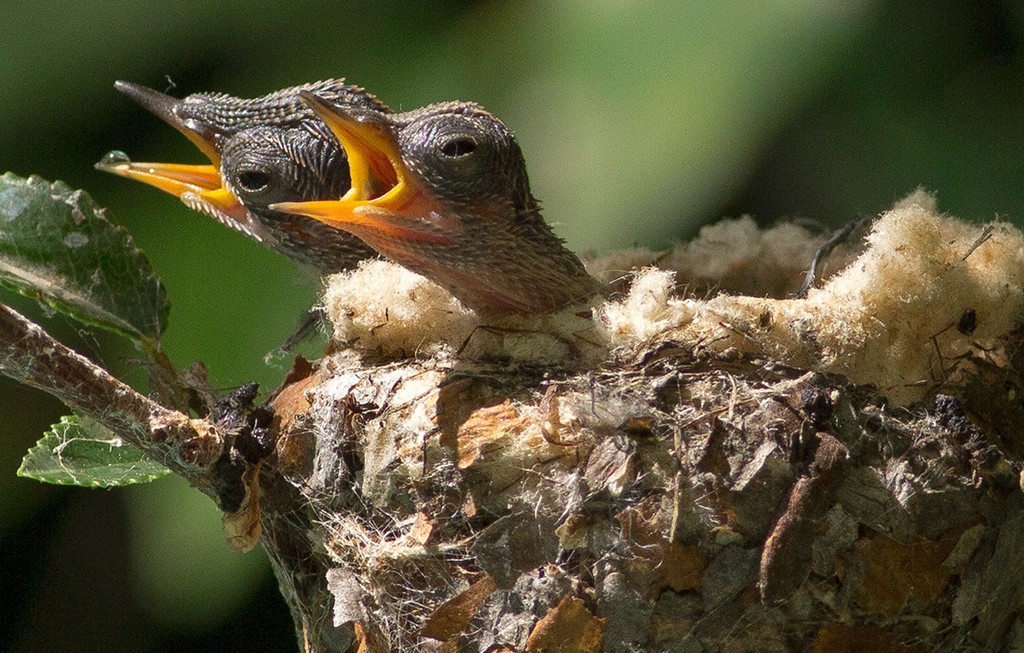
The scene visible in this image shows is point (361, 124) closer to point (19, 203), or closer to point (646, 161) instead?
point (19, 203)

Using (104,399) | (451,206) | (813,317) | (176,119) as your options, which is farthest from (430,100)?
(104,399)

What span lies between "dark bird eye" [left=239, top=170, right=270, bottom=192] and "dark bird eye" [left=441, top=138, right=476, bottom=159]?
11.3 inches

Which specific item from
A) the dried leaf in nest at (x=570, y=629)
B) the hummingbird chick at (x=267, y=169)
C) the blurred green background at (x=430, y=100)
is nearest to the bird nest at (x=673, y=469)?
the dried leaf in nest at (x=570, y=629)

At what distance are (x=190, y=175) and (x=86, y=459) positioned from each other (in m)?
0.40

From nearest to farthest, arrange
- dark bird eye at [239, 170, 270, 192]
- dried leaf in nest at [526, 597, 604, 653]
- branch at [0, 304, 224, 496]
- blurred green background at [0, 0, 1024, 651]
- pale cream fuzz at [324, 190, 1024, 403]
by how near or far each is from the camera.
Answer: branch at [0, 304, 224, 496] < dried leaf in nest at [526, 597, 604, 653] < pale cream fuzz at [324, 190, 1024, 403] < dark bird eye at [239, 170, 270, 192] < blurred green background at [0, 0, 1024, 651]

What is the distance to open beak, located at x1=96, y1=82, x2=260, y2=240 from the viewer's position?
1.24 metres

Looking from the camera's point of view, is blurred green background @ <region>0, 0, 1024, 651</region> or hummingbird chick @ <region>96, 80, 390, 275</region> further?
blurred green background @ <region>0, 0, 1024, 651</region>

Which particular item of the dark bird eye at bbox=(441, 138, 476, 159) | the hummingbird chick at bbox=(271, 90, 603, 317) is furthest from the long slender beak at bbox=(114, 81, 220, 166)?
the dark bird eye at bbox=(441, 138, 476, 159)

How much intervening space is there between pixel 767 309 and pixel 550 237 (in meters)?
0.22

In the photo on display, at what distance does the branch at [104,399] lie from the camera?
775mm

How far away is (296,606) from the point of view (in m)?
1.07

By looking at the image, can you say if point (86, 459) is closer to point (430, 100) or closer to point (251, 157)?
point (251, 157)

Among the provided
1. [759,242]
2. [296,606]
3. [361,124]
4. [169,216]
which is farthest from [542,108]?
[296,606]

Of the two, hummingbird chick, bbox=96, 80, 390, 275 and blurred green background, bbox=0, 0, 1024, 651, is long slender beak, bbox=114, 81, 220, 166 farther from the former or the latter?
blurred green background, bbox=0, 0, 1024, 651
